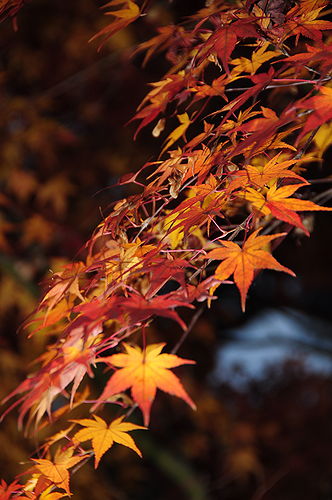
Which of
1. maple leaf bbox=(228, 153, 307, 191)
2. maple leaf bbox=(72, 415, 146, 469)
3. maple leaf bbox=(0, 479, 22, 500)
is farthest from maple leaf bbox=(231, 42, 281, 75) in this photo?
maple leaf bbox=(0, 479, 22, 500)

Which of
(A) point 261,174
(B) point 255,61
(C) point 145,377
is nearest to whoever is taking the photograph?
(C) point 145,377

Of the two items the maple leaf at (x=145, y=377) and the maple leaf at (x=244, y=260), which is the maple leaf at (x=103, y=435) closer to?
the maple leaf at (x=145, y=377)

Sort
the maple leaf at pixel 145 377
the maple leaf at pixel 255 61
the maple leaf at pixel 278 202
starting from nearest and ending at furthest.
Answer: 1. the maple leaf at pixel 145 377
2. the maple leaf at pixel 278 202
3. the maple leaf at pixel 255 61

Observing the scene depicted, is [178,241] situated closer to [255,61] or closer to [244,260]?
[244,260]

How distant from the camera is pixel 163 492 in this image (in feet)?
Answer: 10.8

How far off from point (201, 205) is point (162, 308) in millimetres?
248

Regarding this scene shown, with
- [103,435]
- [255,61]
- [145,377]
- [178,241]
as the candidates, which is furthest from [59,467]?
[255,61]

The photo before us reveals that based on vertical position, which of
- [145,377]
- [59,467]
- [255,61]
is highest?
[255,61]

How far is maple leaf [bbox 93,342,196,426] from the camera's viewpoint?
2.31 ft

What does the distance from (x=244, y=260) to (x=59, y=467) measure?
49cm

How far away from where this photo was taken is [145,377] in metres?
0.74

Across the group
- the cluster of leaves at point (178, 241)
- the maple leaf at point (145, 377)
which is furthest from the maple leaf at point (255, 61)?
the maple leaf at point (145, 377)

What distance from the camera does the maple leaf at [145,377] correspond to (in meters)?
0.70

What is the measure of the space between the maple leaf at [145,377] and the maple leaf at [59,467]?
9.5 inches
